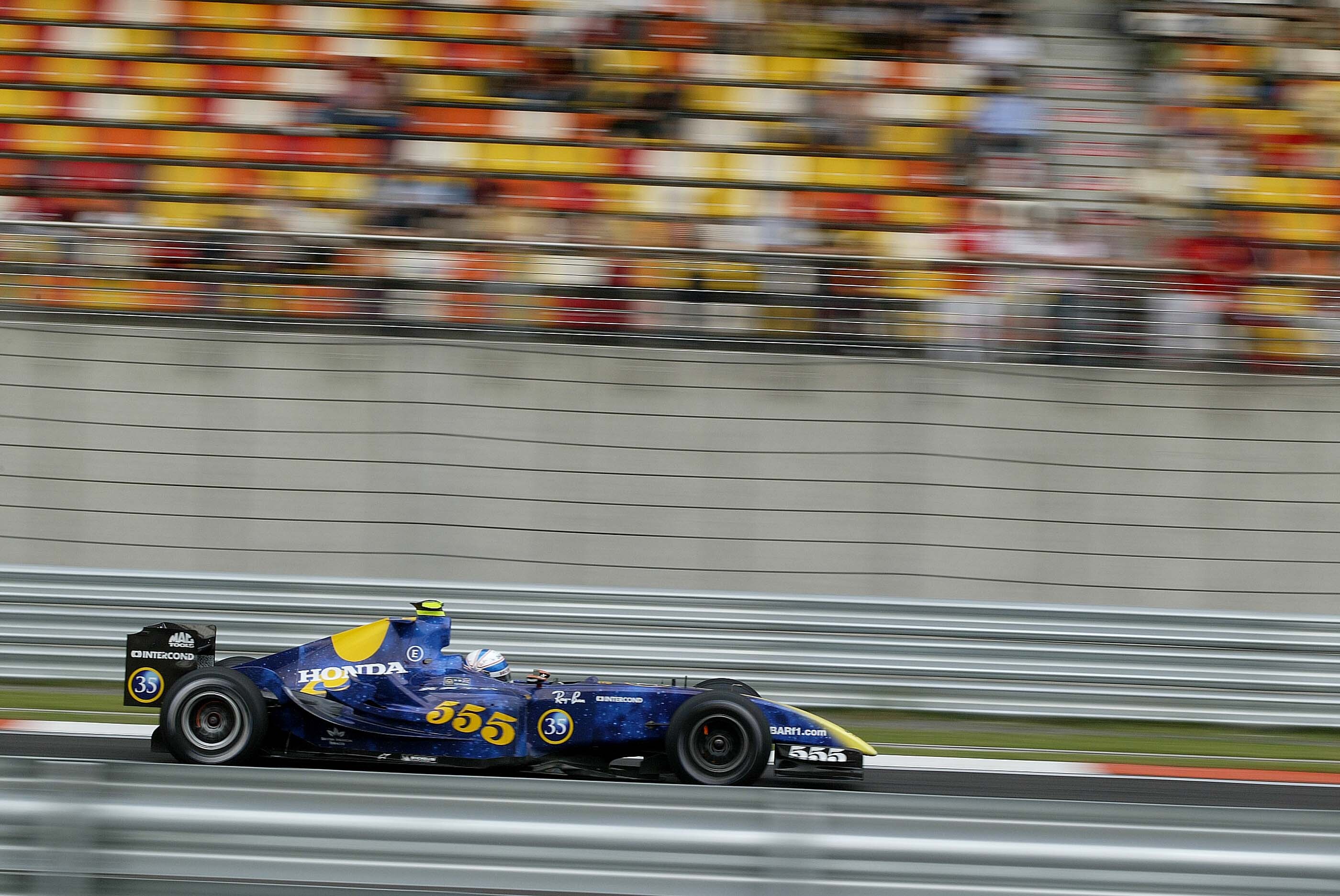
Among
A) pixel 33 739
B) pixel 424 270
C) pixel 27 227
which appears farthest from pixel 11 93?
pixel 33 739

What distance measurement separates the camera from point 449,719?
646 cm

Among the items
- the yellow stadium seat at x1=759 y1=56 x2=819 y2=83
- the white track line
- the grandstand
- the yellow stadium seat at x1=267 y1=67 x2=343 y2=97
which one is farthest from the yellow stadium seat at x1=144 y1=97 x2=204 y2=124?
the white track line

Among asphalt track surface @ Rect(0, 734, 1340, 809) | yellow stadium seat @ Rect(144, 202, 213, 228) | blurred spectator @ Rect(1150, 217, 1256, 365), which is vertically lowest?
asphalt track surface @ Rect(0, 734, 1340, 809)

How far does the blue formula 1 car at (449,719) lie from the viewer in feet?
21.0

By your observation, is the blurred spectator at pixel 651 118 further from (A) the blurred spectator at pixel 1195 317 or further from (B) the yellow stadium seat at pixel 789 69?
(A) the blurred spectator at pixel 1195 317

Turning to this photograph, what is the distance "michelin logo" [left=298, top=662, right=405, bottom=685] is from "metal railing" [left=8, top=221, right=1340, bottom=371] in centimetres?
328

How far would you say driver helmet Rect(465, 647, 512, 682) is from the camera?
667 cm

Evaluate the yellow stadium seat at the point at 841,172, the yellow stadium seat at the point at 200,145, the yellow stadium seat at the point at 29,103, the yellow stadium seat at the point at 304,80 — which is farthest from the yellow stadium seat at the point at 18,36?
the yellow stadium seat at the point at 841,172

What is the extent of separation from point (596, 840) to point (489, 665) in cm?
314

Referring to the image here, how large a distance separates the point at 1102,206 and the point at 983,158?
986 mm

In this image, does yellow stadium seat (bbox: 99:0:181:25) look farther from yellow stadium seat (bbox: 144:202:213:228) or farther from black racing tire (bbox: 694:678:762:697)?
black racing tire (bbox: 694:678:762:697)

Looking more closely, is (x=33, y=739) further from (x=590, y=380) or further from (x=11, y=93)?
(x=11, y=93)

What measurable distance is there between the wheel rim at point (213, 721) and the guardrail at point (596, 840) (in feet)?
9.43

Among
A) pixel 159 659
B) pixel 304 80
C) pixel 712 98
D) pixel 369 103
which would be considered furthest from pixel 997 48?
pixel 159 659
